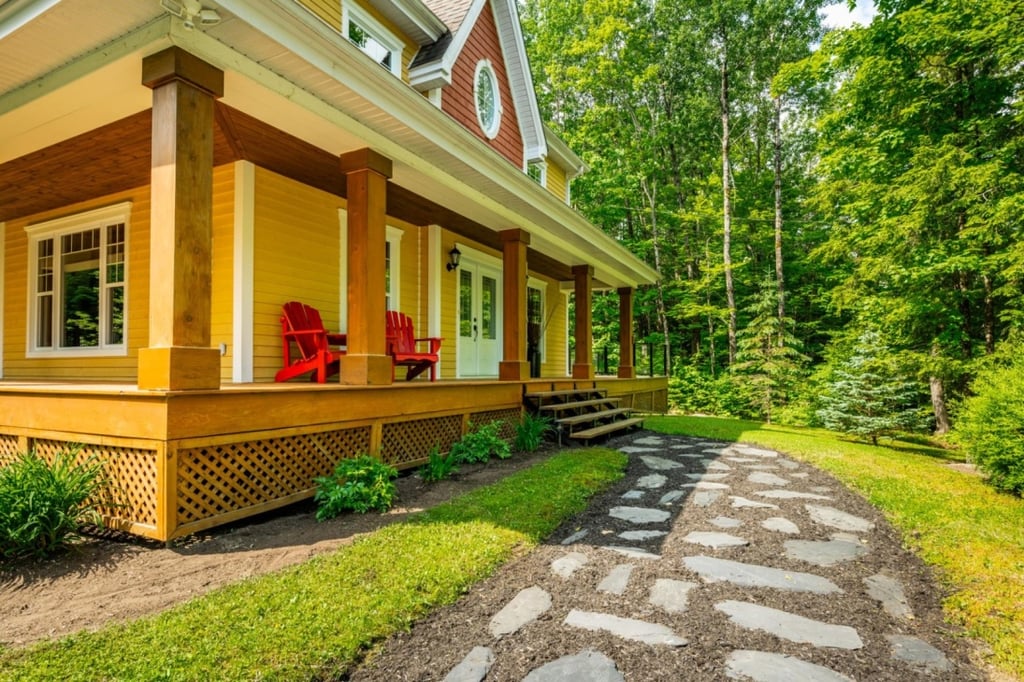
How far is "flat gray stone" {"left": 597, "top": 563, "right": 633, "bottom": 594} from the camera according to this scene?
8.73 ft

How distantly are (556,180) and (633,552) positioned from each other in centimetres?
1113

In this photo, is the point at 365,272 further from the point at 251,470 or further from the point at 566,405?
the point at 566,405

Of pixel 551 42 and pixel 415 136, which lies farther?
pixel 551 42

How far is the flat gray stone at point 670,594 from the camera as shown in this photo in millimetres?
2484

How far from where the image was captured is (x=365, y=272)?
15.0 ft

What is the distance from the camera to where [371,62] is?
3.97 meters

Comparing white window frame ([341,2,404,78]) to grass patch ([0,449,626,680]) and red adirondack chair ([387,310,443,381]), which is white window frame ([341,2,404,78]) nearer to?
red adirondack chair ([387,310,443,381])

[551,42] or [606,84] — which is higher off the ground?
[551,42]

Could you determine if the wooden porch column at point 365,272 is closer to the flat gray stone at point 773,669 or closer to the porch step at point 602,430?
the porch step at point 602,430

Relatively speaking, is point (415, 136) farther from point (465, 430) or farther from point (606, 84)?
point (606, 84)

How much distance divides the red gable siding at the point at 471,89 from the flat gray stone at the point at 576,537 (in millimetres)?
6101

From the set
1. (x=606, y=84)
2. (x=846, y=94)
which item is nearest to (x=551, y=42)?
(x=606, y=84)

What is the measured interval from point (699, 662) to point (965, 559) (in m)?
2.31

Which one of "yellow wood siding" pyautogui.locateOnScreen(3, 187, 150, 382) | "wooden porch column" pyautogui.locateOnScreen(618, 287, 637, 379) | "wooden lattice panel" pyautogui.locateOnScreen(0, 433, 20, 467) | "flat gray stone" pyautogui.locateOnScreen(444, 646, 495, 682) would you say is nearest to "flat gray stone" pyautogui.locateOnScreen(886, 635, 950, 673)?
→ "flat gray stone" pyautogui.locateOnScreen(444, 646, 495, 682)
